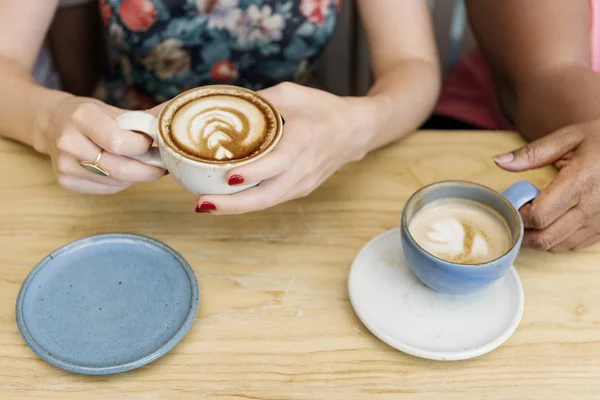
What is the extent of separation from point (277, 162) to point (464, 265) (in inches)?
9.7

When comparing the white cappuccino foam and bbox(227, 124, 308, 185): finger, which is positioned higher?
the white cappuccino foam

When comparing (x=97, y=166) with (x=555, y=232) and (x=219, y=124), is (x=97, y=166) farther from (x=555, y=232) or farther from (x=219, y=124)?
(x=555, y=232)

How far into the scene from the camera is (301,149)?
0.80 m

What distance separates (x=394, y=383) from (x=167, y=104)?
0.44 metres

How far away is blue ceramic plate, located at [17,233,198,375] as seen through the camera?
0.75 metres

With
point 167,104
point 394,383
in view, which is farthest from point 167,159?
point 394,383

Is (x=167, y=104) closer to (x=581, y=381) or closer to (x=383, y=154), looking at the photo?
(x=383, y=154)

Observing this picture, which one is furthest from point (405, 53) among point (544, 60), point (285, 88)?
point (285, 88)

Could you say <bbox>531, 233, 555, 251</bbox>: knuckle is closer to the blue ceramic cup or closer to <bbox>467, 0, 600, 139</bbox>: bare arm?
the blue ceramic cup

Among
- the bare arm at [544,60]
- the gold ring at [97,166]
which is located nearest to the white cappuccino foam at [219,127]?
the gold ring at [97,166]

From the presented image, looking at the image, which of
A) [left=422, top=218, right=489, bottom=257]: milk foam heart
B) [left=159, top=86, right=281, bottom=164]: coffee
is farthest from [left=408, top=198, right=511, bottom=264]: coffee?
[left=159, top=86, right=281, bottom=164]: coffee

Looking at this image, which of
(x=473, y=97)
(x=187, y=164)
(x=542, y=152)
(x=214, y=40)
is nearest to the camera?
(x=187, y=164)

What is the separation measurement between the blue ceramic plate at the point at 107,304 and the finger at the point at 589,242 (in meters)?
0.54

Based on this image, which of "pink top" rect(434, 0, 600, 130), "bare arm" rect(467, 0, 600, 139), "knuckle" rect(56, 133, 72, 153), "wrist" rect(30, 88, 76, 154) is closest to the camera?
"knuckle" rect(56, 133, 72, 153)
